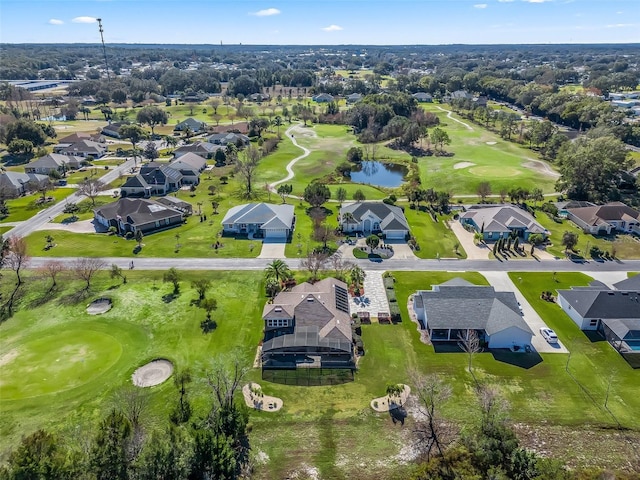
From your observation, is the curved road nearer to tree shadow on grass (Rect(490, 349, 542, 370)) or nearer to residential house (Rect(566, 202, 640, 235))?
residential house (Rect(566, 202, 640, 235))

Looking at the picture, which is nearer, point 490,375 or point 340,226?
point 490,375

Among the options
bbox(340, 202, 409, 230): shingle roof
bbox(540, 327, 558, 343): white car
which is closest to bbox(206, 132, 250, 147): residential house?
bbox(340, 202, 409, 230): shingle roof

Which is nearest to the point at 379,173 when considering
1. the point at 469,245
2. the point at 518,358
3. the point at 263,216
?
the point at 469,245

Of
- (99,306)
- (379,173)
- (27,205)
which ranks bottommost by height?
(99,306)

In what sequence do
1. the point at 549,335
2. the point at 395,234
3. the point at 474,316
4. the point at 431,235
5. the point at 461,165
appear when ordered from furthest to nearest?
the point at 461,165 < the point at 431,235 < the point at 395,234 < the point at 474,316 < the point at 549,335

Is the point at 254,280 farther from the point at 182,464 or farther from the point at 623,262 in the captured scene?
the point at 623,262

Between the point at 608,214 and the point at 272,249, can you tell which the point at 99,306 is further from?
the point at 608,214

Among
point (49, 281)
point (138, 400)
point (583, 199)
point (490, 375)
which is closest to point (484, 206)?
point (583, 199)
